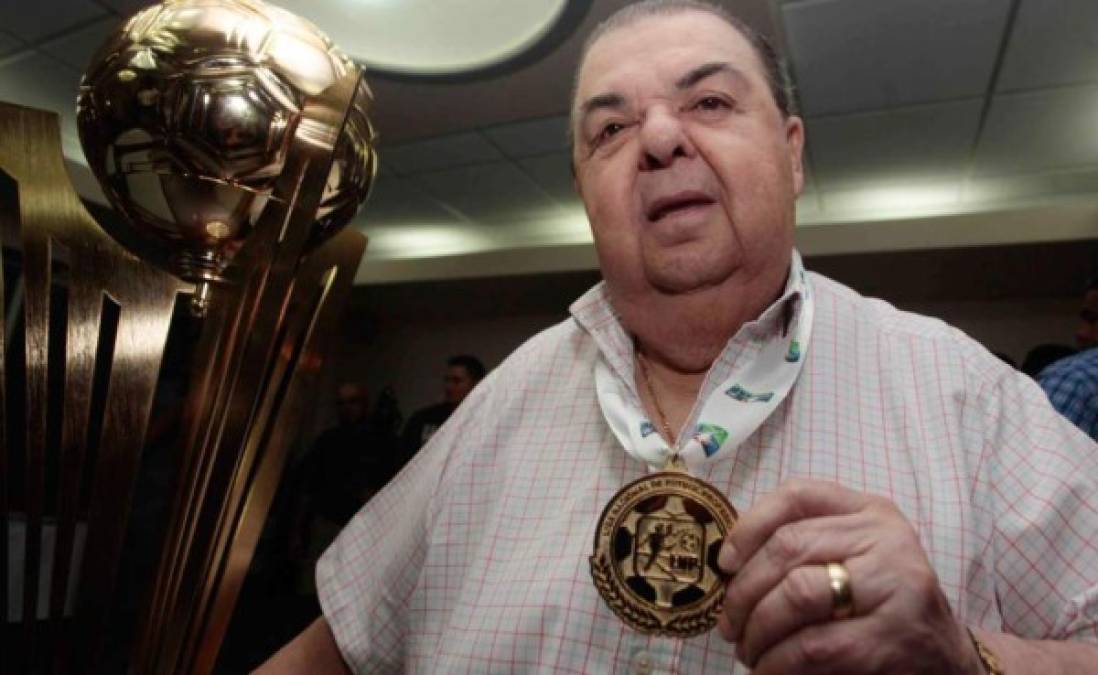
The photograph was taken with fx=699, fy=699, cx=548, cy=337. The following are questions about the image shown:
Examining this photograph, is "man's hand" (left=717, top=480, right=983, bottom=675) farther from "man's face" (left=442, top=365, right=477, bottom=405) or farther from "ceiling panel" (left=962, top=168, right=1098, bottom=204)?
"ceiling panel" (left=962, top=168, right=1098, bottom=204)

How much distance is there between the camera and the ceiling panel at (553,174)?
3.32m

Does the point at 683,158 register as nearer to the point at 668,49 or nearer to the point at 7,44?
the point at 668,49

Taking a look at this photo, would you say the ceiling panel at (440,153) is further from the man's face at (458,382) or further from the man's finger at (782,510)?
the man's finger at (782,510)

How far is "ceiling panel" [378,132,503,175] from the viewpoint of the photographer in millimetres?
3158

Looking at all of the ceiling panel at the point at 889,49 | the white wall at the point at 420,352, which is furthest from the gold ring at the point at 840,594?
the white wall at the point at 420,352

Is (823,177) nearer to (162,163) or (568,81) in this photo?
(568,81)

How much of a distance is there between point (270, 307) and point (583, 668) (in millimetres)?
379

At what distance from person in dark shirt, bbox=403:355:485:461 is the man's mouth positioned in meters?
2.41

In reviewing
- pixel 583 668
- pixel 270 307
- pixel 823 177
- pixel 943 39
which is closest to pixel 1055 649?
pixel 583 668

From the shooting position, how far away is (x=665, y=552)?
1.46 ft

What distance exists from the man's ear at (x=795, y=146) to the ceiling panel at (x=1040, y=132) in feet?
7.54

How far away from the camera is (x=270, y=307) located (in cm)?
49

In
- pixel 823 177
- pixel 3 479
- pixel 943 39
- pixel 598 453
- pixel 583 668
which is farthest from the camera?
pixel 823 177

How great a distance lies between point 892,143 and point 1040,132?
549mm
